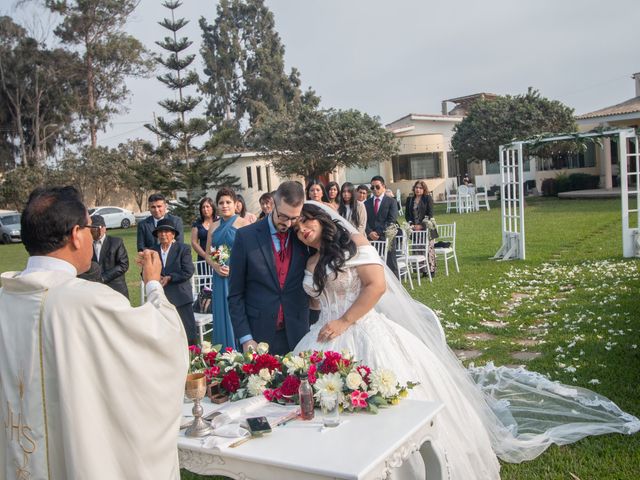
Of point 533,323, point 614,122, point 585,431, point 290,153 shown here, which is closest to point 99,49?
point 290,153

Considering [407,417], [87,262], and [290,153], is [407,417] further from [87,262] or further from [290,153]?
[290,153]

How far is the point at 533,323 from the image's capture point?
8.13 metres

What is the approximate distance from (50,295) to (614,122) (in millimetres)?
34065

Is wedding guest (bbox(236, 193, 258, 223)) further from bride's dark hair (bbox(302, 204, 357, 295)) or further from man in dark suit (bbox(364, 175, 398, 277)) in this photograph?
bride's dark hair (bbox(302, 204, 357, 295))

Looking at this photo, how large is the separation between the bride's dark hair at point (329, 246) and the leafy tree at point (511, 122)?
30330mm

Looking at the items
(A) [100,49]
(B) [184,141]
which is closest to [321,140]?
(B) [184,141]

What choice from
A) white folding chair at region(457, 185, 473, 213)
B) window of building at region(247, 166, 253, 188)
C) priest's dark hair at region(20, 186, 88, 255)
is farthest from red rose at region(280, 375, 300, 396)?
window of building at region(247, 166, 253, 188)

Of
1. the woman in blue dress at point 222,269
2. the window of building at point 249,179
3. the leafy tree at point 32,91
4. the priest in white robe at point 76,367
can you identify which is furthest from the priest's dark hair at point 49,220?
the leafy tree at point 32,91

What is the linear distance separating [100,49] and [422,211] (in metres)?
40.4

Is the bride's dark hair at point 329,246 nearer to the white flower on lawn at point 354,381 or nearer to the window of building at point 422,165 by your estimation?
the white flower on lawn at point 354,381

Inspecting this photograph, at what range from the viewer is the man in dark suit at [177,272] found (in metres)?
6.93

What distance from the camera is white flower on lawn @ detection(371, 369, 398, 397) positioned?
10.1 ft

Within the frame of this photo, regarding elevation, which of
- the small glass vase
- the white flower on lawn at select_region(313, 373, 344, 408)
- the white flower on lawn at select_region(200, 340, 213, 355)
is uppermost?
the white flower on lawn at select_region(200, 340, 213, 355)

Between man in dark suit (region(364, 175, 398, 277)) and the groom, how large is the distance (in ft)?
22.6
